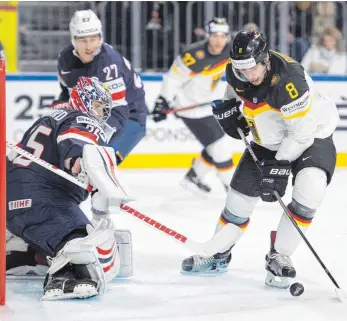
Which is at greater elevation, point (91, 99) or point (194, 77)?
point (91, 99)

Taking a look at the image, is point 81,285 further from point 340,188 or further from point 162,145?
point 162,145

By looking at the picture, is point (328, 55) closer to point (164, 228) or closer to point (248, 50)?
point (248, 50)

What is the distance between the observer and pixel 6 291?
12.7 ft

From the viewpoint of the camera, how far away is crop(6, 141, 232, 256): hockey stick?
3.70m

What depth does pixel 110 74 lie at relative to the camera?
5160mm

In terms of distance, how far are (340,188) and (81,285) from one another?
10.9 feet

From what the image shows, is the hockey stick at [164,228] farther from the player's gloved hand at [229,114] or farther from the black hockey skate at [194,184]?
the black hockey skate at [194,184]

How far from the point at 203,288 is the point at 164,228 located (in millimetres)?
355

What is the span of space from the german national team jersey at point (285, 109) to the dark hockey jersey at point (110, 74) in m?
1.17

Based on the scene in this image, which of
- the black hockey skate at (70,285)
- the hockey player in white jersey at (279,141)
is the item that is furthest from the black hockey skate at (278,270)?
the black hockey skate at (70,285)

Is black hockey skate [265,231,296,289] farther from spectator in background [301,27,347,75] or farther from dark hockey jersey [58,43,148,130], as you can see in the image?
spectator in background [301,27,347,75]

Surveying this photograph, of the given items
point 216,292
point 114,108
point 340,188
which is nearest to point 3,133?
point 216,292

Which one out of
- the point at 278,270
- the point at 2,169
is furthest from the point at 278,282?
the point at 2,169

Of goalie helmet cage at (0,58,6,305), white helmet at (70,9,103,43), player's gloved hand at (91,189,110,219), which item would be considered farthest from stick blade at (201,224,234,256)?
white helmet at (70,9,103,43)
